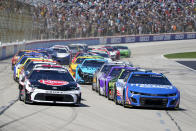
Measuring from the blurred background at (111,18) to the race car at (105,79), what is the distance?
3170 cm

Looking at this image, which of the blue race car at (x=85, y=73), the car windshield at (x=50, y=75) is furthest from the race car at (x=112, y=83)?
the blue race car at (x=85, y=73)

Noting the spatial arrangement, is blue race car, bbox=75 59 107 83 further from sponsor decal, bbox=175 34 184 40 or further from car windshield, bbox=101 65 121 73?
sponsor decal, bbox=175 34 184 40

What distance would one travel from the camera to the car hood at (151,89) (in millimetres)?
13555

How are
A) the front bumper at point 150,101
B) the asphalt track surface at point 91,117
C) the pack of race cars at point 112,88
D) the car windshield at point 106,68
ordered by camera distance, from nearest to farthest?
the asphalt track surface at point 91,117 → the pack of race cars at point 112,88 → the front bumper at point 150,101 → the car windshield at point 106,68

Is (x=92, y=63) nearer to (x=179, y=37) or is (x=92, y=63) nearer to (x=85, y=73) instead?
(x=85, y=73)

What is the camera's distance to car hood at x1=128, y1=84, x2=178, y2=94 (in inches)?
534

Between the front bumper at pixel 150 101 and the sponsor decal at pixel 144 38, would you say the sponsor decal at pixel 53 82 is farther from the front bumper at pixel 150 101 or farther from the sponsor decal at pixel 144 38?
the sponsor decal at pixel 144 38

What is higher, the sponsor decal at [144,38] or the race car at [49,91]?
the race car at [49,91]

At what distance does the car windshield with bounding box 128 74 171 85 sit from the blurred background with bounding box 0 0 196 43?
35.1 meters

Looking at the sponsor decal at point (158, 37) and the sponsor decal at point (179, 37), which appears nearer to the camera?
the sponsor decal at point (158, 37)

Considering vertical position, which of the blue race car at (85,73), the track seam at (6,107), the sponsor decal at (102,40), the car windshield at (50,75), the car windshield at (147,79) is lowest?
the sponsor decal at (102,40)

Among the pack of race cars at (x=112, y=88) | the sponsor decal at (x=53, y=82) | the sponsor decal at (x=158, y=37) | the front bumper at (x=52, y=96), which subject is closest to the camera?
the front bumper at (x=52, y=96)

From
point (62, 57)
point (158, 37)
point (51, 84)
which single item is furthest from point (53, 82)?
point (158, 37)

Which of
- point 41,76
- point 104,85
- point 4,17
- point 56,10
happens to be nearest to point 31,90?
point 41,76
